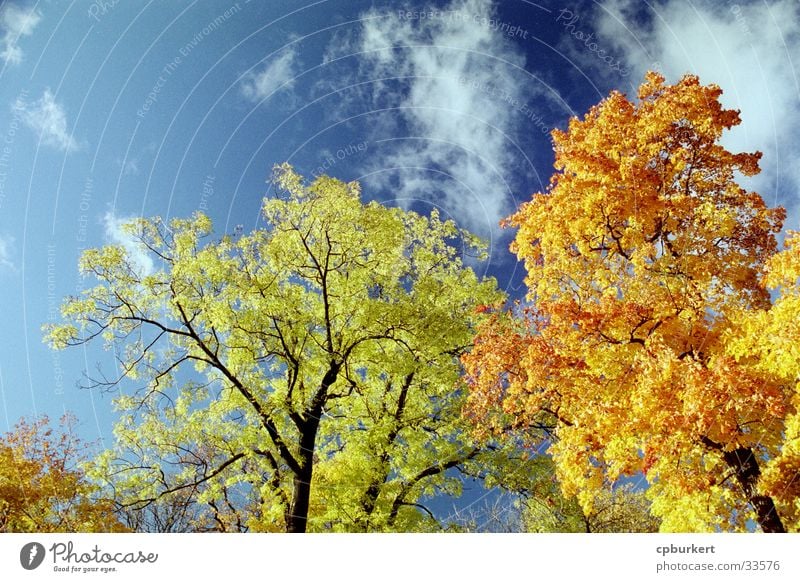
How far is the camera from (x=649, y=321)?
32.8 ft

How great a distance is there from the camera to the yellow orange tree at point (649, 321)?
27.9 feet

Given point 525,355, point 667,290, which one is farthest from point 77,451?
point 667,290

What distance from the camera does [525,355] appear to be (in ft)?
36.1

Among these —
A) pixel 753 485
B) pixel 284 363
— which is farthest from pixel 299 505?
pixel 753 485

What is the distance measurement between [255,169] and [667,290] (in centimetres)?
1387

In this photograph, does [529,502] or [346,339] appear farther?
[529,502]
